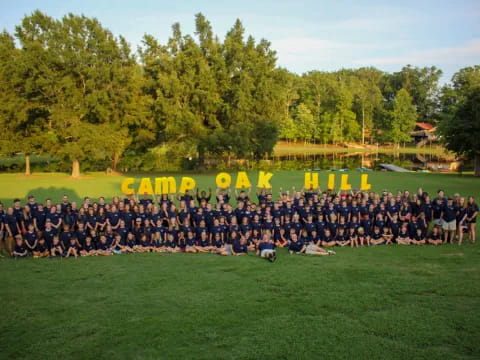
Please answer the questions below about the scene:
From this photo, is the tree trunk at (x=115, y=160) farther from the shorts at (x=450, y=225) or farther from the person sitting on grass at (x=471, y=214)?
the person sitting on grass at (x=471, y=214)

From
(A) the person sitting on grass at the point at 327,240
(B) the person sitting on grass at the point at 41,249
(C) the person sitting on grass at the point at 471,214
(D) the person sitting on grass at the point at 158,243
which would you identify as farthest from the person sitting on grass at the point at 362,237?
(B) the person sitting on grass at the point at 41,249

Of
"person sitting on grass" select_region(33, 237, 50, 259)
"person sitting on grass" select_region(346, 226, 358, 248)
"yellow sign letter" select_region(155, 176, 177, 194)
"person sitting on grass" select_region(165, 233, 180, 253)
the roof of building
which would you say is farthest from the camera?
the roof of building

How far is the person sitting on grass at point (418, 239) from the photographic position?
12.4m

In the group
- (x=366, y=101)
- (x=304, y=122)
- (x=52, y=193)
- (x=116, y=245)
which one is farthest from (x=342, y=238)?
(x=366, y=101)

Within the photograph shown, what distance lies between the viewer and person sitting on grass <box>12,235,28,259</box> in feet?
36.2

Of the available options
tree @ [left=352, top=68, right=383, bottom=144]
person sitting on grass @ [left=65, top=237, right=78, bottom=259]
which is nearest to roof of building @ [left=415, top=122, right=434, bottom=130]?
tree @ [left=352, top=68, right=383, bottom=144]

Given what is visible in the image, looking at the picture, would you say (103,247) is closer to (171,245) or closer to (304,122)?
(171,245)

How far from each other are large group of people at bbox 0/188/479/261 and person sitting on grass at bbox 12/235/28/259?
0.08 feet

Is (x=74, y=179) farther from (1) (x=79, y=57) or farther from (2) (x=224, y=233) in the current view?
(2) (x=224, y=233)

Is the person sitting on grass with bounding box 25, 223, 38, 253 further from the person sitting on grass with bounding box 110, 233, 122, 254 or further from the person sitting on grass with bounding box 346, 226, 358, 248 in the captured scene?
the person sitting on grass with bounding box 346, 226, 358, 248

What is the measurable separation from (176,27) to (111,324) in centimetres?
3509

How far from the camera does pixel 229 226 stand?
12.1 m

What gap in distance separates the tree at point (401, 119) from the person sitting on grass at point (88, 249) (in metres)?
71.3

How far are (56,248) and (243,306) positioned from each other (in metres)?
6.51
